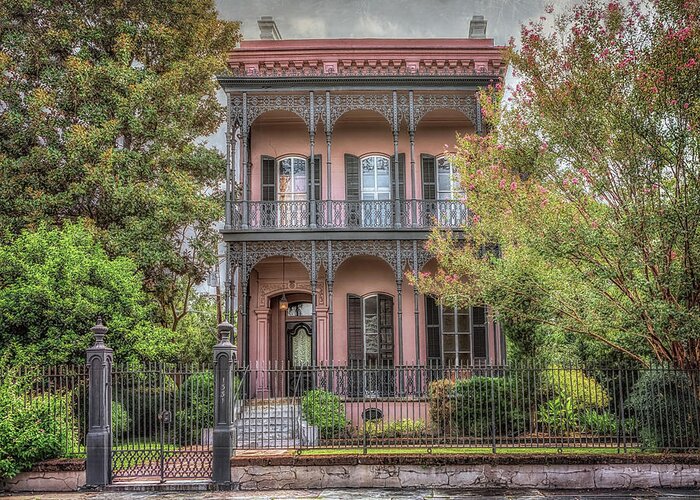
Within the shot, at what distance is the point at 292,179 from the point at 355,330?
4.47 m

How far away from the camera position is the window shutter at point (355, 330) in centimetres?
1830

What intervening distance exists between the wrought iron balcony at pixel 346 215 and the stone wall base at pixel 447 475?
25.2 ft

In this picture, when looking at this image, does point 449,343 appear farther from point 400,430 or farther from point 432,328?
point 400,430

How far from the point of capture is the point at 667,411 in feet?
34.8

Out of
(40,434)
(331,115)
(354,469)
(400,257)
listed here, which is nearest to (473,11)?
(331,115)

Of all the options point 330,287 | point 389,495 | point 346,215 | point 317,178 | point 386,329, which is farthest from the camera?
point 317,178

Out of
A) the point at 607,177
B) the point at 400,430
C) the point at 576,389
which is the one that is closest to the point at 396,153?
the point at 607,177

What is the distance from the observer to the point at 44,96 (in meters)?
17.4

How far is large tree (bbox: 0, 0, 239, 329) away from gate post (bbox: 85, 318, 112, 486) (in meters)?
6.70

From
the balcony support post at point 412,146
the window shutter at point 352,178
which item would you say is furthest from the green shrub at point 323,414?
the window shutter at point 352,178

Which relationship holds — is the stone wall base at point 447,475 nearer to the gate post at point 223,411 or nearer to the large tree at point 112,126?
the gate post at point 223,411

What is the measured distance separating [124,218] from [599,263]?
12.0m

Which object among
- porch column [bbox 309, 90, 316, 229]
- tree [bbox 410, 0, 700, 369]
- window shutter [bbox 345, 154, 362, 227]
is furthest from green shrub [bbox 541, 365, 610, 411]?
window shutter [bbox 345, 154, 362, 227]

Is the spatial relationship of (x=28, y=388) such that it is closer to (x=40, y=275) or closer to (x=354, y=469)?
(x=40, y=275)
